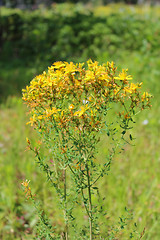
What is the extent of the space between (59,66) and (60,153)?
0.39 metres

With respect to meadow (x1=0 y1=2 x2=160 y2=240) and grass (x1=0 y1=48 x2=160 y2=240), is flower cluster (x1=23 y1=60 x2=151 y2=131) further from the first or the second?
grass (x1=0 y1=48 x2=160 y2=240)

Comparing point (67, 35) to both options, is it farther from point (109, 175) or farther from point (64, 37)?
point (109, 175)

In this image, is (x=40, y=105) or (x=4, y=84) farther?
(x=4, y=84)

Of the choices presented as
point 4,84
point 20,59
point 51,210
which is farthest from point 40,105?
point 20,59

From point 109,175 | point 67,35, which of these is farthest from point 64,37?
point 109,175

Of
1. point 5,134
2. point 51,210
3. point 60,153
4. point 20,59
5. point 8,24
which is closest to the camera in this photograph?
point 60,153

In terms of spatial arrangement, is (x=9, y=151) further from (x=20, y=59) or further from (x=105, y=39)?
(x=105, y=39)

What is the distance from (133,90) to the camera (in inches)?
48.5

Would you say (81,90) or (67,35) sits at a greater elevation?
(67,35)

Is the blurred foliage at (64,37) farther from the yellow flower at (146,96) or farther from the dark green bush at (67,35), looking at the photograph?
the yellow flower at (146,96)

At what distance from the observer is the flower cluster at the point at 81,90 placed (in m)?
1.22

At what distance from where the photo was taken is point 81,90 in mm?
1297

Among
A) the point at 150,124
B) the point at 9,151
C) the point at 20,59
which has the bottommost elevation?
the point at 9,151

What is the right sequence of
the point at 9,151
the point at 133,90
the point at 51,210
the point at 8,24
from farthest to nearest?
the point at 8,24, the point at 9,151, the point at 51,210, the point at 133,90
